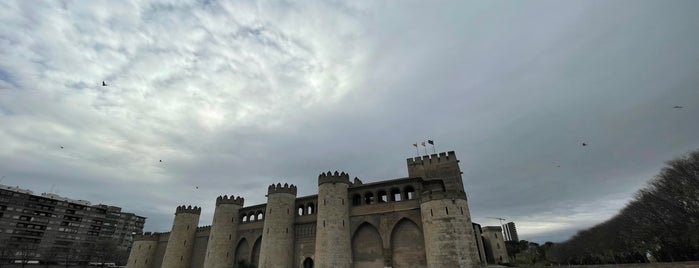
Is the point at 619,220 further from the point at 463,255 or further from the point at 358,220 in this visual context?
the point at 358,220

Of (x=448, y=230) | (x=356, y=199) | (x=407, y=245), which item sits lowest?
(x=407, y=245)

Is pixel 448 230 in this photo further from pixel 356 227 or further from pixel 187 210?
pixel 187 210

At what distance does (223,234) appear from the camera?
Answer: 42.8 m

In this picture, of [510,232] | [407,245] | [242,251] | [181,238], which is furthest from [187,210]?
[510,232]

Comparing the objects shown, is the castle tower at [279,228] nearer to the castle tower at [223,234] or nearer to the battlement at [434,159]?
the castle tower at [223,234]

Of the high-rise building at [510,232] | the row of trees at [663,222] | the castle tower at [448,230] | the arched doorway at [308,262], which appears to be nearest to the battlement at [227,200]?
the arched doorway at [308,262]

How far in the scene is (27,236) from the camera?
7525 cm

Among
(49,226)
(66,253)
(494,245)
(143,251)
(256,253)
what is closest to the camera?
(256,253)

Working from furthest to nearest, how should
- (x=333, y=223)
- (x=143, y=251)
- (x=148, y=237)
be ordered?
(x=148, y=237), (x=143, y=251), (x=333, y=223)

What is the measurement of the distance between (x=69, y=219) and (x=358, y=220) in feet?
301

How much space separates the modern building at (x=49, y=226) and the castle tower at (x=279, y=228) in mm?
65445

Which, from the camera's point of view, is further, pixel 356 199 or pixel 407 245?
pixel 356 199

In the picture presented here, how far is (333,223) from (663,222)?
3564cm

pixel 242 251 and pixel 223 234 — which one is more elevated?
pixel 223 234
